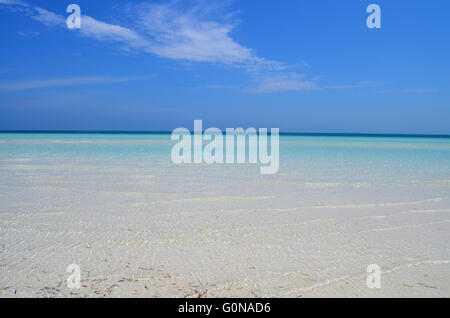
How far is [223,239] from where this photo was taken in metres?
4.02

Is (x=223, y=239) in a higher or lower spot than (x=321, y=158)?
lower

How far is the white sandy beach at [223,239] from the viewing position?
285cm

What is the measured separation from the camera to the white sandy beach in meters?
2.85
